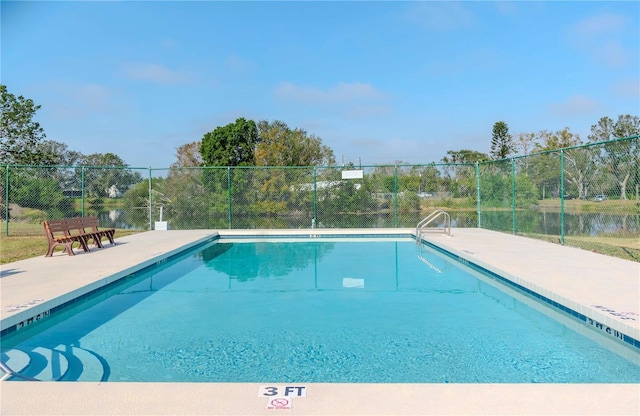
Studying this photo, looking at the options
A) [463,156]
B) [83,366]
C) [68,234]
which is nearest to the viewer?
[83,366]

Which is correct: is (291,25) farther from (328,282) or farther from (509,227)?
(328,282)

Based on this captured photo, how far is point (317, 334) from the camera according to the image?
381 cm

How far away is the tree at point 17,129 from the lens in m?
16.1

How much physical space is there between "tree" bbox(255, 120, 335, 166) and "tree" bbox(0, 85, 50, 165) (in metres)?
13.6

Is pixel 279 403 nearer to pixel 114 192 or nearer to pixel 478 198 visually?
pixel 478 198

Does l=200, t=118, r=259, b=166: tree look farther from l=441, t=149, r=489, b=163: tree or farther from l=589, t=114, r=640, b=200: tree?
l=441, t=149, r=489, b=163: tree

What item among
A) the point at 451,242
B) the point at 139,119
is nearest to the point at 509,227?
the point at 451,242

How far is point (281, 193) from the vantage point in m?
15.9

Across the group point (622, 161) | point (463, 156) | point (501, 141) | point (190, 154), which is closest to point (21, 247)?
point (622, 161)

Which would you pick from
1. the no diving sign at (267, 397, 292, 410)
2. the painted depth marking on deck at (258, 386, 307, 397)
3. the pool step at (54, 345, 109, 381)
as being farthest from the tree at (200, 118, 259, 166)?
the no diving sign at (267, 397, 292, 410)

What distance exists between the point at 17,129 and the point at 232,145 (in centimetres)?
1373

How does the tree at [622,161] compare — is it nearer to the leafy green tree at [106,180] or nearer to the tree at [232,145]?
the leafy green tree at [106,180]

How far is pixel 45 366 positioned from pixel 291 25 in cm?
1218

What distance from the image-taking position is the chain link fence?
1023 centimetres
